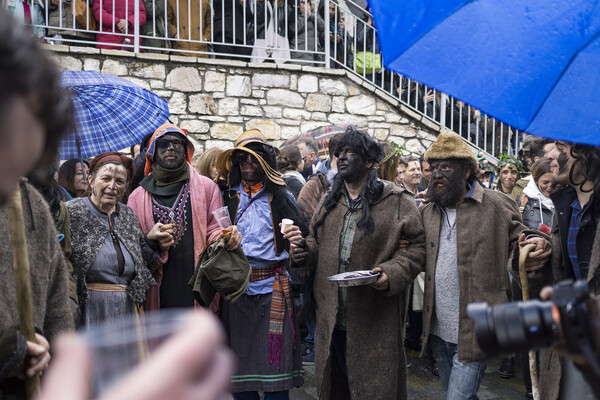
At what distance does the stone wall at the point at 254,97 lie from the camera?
8.16 m

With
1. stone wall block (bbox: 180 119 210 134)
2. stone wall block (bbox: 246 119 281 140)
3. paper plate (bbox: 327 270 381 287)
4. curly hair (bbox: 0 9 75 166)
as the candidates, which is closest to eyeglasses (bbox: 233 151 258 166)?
paper plate (bbox: 327 270 381 287)

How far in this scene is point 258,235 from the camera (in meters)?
4.14

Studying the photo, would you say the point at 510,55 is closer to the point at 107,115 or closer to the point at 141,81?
the point at 107,115

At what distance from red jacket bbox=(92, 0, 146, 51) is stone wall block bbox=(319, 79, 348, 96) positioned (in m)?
3.00

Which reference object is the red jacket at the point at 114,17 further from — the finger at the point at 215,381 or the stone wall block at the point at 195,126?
the finger at the point at 215,381

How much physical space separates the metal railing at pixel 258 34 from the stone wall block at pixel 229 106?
74cm

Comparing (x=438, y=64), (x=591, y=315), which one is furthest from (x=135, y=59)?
(x=591, y=315)

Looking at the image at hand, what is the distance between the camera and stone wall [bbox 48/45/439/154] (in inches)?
321

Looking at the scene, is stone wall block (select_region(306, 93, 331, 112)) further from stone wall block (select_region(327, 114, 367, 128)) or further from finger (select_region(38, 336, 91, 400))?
finger (select_region(38, 336, 91, 400))

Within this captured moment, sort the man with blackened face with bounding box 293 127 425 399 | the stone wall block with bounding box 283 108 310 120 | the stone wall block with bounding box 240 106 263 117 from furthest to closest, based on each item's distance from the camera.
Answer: the stone wall block with bounding box 283 108 310 120 < the stone wall block with bounding box 240 106 263 117 < the man with blackened face with bounding box 293 127 425 399

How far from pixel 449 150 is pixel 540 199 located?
2068 mm

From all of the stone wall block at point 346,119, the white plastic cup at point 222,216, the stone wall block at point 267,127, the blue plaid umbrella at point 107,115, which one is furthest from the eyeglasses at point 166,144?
the stone wall block at point 346,119

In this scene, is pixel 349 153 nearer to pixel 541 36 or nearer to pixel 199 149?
pixel 541 36

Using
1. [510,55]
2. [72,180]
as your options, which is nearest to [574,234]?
[510,55]
